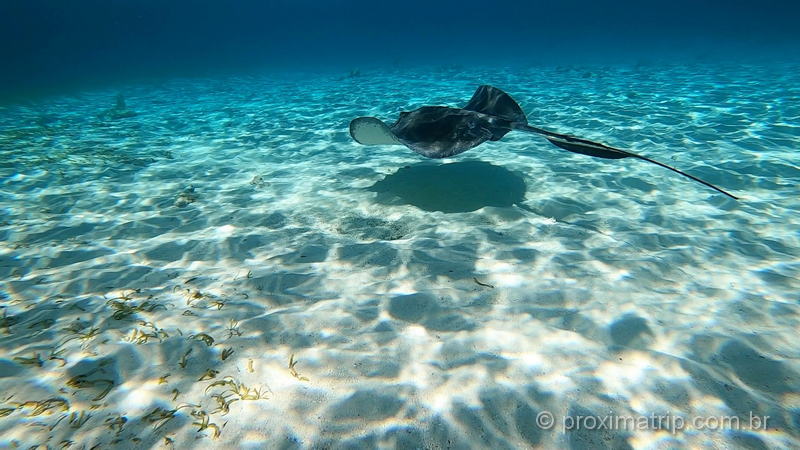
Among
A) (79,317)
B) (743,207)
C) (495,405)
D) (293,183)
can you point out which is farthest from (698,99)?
(79,317)

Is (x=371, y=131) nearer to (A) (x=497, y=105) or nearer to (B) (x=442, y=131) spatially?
(B) (x=442, y=131)

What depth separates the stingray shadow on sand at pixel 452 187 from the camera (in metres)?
5.83

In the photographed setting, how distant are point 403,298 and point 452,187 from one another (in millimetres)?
3143

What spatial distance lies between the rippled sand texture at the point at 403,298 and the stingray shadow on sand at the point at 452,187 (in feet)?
0.19

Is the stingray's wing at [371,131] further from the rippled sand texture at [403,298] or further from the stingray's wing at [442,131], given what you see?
the rippled sand texture at [403,298]

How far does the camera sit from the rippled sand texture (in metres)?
2.45

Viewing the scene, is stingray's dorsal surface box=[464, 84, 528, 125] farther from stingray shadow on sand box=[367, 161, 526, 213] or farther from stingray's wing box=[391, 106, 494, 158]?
stingray's wing box=[391, 106, 494, 158]

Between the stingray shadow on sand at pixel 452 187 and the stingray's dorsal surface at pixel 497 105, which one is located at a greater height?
the stingray's dorsal surface at pixel 497 105

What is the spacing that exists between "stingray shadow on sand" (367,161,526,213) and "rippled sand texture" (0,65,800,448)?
0.19ft

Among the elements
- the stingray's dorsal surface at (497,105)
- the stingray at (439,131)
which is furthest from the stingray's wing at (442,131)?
the stingray's dorsal surface at (497,105)

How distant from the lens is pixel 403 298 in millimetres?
3713

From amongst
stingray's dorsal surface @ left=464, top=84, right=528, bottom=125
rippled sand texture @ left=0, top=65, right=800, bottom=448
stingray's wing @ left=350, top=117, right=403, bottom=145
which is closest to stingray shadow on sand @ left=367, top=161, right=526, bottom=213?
rippled sand texture @ left=0, top=65, right=800, bottom=448

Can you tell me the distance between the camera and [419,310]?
3.54 m

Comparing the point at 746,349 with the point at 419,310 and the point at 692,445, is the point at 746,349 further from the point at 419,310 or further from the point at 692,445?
the point at 419,310
